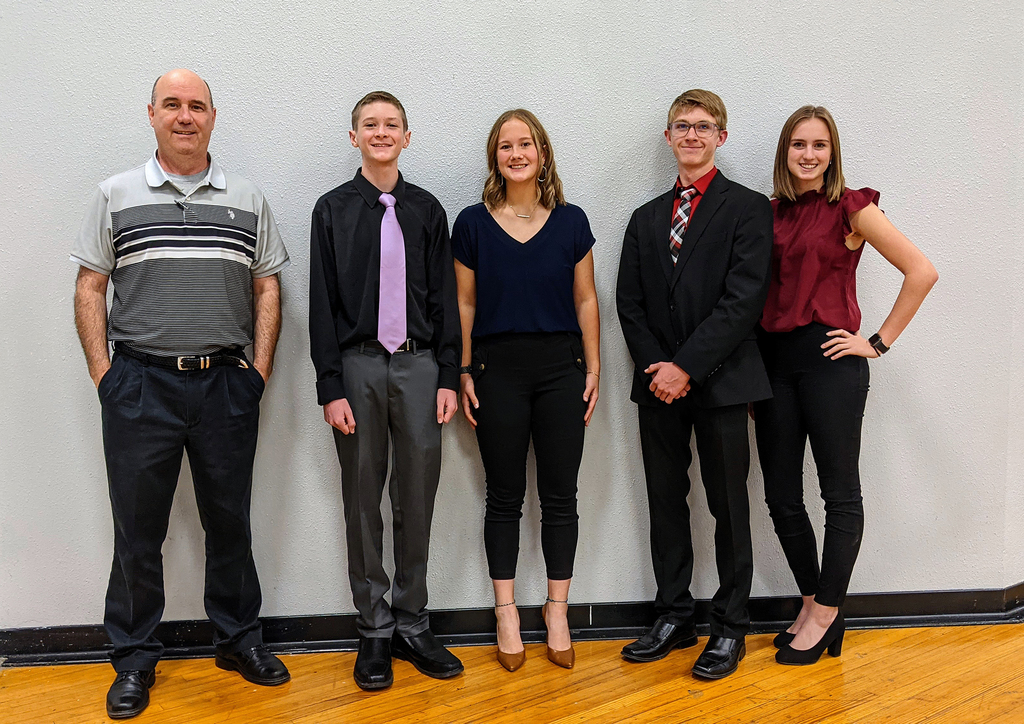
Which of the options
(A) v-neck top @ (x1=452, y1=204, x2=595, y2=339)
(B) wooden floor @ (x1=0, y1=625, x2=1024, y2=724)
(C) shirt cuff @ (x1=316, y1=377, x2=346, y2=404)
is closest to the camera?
(B) wooden floor @ (x1=0, y1=625, x2=1024, y2=724)

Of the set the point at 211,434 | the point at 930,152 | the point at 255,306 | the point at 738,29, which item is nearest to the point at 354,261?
the point at 255,306

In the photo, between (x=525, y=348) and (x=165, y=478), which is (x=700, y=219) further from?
(x=165, y=478)

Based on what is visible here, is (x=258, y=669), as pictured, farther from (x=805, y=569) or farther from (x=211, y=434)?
(x=805, y=569)

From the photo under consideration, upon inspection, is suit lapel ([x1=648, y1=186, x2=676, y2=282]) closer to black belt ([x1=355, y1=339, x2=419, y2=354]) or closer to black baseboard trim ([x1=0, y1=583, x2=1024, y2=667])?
black belt ([x1=355, y1=339, x2=419, y2=354])

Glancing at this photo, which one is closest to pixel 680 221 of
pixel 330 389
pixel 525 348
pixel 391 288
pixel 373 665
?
pixel 525 348

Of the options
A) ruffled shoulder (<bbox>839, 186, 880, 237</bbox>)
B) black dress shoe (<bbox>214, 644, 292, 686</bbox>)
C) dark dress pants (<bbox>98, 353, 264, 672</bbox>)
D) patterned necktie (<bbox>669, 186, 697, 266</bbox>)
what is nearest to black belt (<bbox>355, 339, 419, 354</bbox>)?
dark dress pants (<bbox>98, 353, 264, 672</bbox>)

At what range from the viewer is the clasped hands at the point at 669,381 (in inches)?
90.7

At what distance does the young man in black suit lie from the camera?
2285 mm

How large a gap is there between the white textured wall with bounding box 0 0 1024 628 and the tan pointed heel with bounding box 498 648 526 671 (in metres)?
0.27

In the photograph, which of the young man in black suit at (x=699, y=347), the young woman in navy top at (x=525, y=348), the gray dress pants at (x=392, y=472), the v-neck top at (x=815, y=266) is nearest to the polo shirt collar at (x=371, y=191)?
the young woman in navy top at (x=525, y=348)

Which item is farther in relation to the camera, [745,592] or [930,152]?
[930,152]

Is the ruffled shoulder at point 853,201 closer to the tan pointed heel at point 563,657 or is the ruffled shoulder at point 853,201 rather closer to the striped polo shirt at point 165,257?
the tan pointed heel at point 563,657

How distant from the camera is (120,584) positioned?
7.46 feet

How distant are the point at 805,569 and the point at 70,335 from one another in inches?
101
